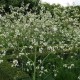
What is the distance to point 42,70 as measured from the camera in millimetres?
6906

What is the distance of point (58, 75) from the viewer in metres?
6.86

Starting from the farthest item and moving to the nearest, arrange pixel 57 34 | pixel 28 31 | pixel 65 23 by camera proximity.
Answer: pixel 65 23 → pixel 57 34 → pixel 28 31

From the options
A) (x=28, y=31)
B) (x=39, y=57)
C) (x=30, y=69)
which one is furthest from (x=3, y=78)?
(x=28, y=31)

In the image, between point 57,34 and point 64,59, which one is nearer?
point 64,59

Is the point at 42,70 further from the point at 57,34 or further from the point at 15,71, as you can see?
the point at 57,34

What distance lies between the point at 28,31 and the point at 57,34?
1.31 m

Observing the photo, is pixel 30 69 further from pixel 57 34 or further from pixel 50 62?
pixel 57 34

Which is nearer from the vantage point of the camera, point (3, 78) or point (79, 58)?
point (3, 78)

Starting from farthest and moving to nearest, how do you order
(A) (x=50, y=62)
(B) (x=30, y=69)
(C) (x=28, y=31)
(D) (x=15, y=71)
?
(C) (x=28, y=31) < (A) (x=50, y=62) < (B) (x=30, y=69) < (D) (x=15, y=71)

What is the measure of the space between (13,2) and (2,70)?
13067mm

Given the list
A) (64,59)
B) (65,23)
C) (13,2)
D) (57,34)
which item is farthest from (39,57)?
(13,2)

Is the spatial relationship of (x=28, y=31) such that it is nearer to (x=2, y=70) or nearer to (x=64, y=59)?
(x=64, y=59)

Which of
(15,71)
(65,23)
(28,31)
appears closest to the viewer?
(15,71)

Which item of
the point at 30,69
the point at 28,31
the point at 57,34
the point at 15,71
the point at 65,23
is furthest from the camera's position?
the point at 65,23
